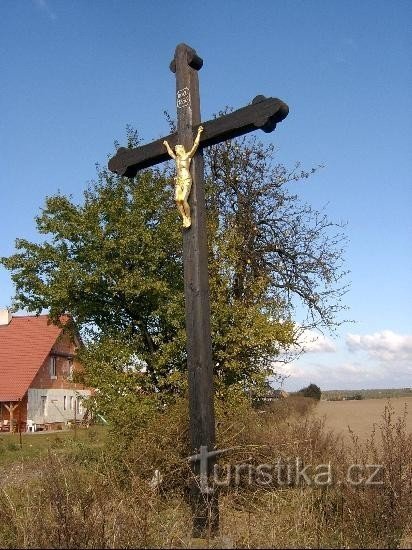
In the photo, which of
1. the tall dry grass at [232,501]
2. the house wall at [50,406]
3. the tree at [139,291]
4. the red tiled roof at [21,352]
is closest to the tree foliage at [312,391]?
the house wall at [50,406]

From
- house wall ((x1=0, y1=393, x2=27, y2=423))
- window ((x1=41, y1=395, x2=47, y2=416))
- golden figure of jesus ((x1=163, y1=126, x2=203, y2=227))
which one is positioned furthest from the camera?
window ((x1=41, y1=395, x2=47, y2=416))

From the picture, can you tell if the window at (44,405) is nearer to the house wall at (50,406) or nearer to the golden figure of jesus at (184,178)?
the house wall at (50,406)

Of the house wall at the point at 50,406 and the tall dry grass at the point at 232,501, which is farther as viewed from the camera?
the house wall at the point at 50,406

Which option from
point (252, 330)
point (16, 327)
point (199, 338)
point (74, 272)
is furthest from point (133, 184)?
point (16, 327)

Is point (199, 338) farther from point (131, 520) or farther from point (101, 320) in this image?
point (101, 320)

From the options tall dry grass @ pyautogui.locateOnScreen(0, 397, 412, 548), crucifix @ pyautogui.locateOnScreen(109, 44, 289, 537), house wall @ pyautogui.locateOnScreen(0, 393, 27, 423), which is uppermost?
crucifix @ pyautogui.locateOnScreen(109, 44, 289, 537)

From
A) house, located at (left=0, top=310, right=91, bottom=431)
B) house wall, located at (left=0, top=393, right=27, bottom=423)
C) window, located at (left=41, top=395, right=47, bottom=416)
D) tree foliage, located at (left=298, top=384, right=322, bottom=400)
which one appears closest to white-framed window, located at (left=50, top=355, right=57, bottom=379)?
house, located at (left=0, top=310, right=91, bottom=431)

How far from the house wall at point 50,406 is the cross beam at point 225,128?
26662 millimetres

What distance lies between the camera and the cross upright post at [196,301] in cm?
568

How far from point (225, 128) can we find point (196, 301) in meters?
1.67

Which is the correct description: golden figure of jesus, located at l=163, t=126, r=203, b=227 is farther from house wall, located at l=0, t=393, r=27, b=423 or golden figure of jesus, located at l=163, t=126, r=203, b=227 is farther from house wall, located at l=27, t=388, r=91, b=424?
house wall, located at l=0, t=393, r=27, b=423

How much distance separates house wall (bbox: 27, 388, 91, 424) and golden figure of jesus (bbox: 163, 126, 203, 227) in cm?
2745

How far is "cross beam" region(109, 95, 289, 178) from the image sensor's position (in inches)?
232

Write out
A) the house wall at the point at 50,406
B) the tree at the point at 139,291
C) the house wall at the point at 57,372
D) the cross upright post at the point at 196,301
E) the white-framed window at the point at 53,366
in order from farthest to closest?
the white-framed window at the point at 53,366 < the house wall at the point at 57,372 < the house wall at the point at 50,406 < the tree at the point at 139,291 < the cross upright post at the point at 196,301
